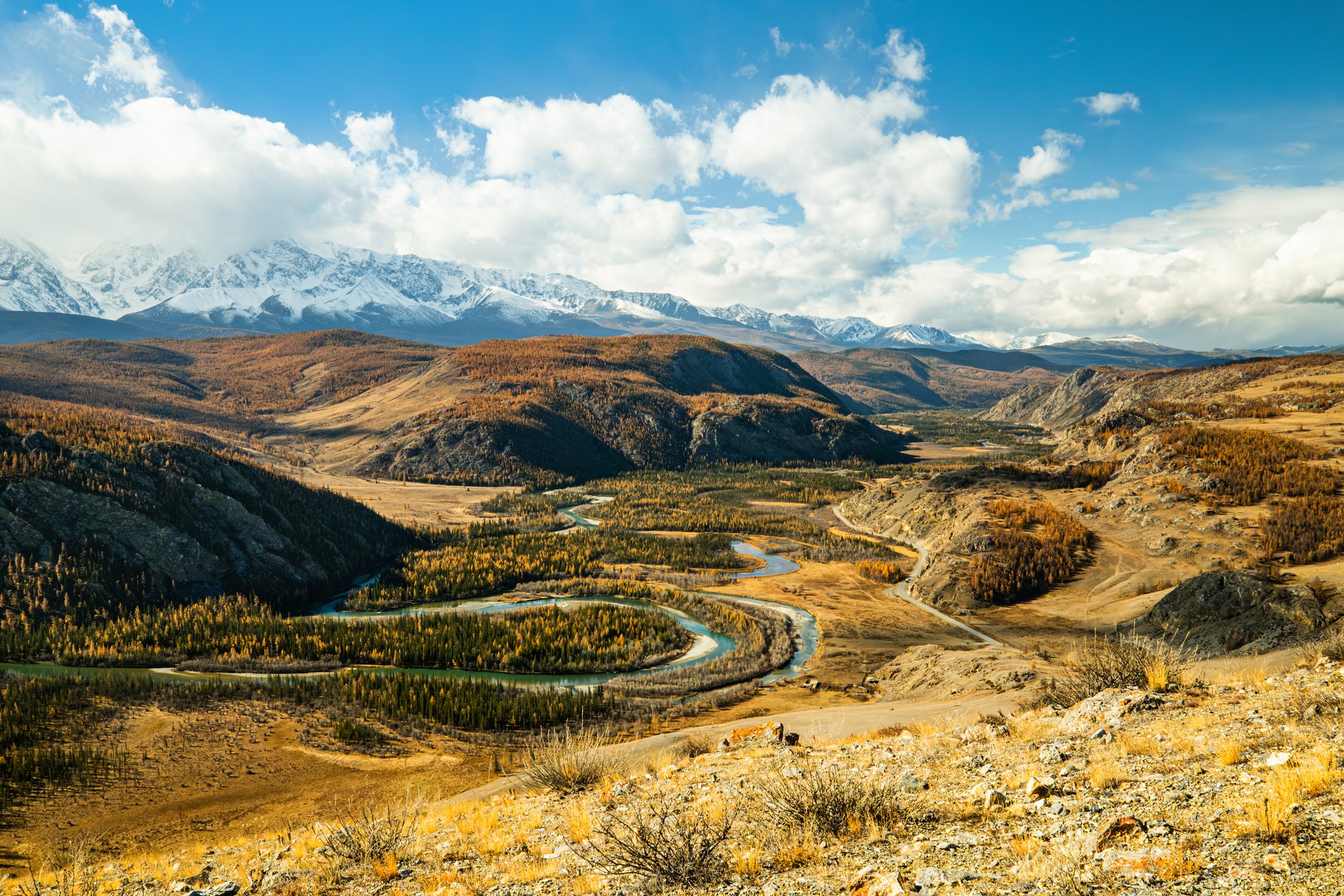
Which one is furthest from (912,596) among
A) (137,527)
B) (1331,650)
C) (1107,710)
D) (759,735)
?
(137,527)

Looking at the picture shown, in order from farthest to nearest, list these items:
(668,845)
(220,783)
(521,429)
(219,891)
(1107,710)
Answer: (521,429), (220,783), (1107,710), (219,891), (668,845)

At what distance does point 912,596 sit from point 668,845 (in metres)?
56.1

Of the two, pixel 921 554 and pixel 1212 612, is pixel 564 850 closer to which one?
pixel 1212 612

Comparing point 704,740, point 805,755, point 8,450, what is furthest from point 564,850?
point 8,450

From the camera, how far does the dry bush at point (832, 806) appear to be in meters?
11.4

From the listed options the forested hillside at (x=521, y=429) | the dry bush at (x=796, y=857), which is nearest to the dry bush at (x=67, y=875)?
the dry bush at (x=796, y=857)

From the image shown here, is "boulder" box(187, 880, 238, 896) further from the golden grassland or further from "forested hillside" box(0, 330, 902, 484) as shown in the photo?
"forested hillside" box(0, 330, 902, 484)

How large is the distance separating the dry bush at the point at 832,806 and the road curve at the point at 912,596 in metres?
41.6

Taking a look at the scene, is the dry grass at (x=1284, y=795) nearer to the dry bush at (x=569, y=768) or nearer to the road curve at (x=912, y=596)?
the dry bush at (x=569, y=768)

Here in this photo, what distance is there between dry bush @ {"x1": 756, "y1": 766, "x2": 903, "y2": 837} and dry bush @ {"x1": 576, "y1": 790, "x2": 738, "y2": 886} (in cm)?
110

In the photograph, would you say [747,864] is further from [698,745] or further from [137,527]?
[137,527]

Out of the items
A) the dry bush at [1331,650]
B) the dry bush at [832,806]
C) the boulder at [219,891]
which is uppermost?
the dry bush at [832,806]

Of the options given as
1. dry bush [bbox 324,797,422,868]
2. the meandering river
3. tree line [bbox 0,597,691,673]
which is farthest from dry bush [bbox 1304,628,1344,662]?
tree line [bbox 0,597,691,673]

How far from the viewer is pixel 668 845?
1091 centimetres
